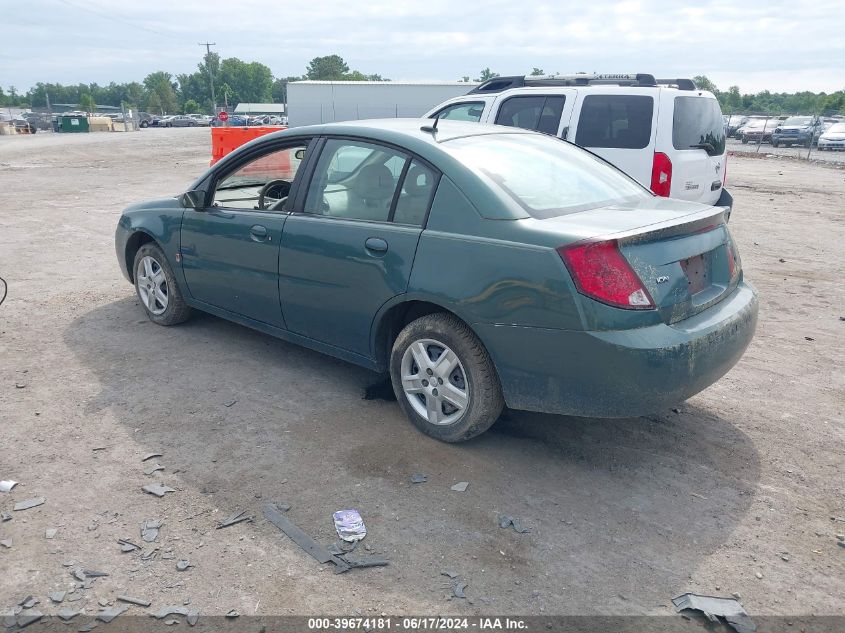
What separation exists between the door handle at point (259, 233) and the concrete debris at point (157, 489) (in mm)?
1777

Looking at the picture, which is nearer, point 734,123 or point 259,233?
point 259,233

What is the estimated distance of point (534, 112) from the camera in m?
8.51

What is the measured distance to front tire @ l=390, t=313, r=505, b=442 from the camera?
3.64m

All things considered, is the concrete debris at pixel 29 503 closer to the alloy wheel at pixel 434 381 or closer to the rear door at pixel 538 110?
the alloy wheel at pixel 434 381

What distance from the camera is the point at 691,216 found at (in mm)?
3752

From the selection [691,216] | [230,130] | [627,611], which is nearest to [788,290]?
[691,216]

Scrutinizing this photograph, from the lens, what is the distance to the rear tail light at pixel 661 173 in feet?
24.5

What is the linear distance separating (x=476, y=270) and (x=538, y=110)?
555 cm

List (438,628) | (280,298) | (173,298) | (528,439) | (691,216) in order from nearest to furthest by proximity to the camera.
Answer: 1. (438,628)
2. (691,216)
3. (528,439)
4. (280,298)
5. (173,298)

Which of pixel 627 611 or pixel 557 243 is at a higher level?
pixel 557 243

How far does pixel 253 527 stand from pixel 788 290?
20.3ft

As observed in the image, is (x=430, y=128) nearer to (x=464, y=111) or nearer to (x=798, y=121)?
(x=464, y=111)

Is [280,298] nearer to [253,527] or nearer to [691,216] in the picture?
[253,527]

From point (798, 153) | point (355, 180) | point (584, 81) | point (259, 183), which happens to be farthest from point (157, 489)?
point (798, 153)
